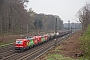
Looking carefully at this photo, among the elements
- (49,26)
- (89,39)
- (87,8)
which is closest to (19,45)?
(89,39)

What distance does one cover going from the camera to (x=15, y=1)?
221ft

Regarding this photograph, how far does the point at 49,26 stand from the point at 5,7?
8306cm

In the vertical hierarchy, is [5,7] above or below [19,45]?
above

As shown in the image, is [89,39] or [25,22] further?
[25,22]

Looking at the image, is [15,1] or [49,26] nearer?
[15,1]

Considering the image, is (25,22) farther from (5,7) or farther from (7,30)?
(5,7)

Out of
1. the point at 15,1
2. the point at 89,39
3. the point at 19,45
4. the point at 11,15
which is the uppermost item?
the point at 15,1

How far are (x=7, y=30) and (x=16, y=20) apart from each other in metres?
5.65

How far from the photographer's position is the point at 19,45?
122 ft

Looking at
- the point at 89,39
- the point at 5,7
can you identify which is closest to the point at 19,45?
the point at 89,39

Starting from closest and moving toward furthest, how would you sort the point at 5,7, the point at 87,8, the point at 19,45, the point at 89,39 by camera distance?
the point at 89,39
the point at 19,45
the point at 5,7
the point at 87,8

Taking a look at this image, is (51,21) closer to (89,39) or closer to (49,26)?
(49,26)

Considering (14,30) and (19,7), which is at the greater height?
(19,7)

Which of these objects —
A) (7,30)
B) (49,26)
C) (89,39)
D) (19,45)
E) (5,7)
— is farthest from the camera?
(49,26)
